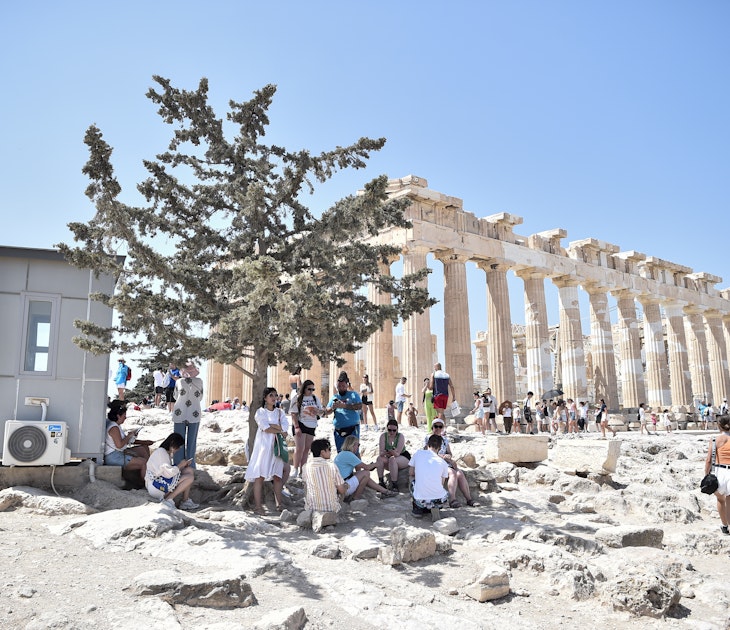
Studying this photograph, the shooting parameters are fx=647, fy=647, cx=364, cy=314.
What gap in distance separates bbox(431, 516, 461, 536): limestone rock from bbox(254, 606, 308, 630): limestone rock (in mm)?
3398

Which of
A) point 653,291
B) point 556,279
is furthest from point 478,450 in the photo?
point 653,291

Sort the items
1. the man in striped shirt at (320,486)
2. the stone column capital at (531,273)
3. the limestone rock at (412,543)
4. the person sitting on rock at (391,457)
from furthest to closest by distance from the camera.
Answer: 1. the stone column capital at (531,273)
2. the person sitting on rock at (391,457)
3. the man in striped shirt at (320,486)
4. the limestone rock at (412,543)

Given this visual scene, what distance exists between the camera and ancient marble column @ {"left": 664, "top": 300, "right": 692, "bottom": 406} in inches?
1366

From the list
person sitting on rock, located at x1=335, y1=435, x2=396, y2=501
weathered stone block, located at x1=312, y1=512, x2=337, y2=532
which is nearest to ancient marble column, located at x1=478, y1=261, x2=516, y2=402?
person sitting on rock, located at x1=335, y1=435, x2=396, y2=501

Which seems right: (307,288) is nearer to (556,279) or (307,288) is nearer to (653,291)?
(556,279)

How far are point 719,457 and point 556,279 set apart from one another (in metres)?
22.0

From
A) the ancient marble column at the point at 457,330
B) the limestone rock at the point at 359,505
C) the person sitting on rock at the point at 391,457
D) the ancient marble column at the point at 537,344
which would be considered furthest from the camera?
the ancient marble column at the point at 537,344

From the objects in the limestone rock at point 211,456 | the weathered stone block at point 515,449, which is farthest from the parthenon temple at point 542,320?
the limestone rock at point 211,456

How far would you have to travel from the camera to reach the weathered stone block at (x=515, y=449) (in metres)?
12.3

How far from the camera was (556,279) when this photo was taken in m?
30.1

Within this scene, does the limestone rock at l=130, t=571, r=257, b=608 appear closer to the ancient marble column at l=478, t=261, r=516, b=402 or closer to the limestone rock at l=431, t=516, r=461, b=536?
the limestone rock at l=431, t=516, r=461, b=536

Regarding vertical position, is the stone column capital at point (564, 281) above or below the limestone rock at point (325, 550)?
above

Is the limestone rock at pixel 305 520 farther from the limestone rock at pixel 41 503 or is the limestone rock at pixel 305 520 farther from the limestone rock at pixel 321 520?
the limestone rock at pixel 41 503

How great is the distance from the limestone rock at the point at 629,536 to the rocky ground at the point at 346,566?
0.7 inches
